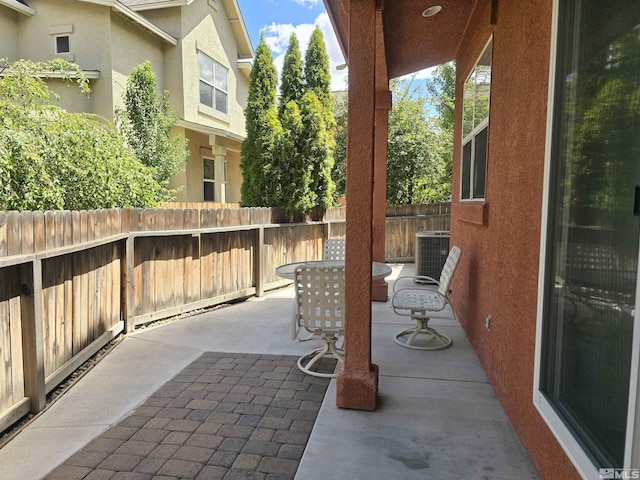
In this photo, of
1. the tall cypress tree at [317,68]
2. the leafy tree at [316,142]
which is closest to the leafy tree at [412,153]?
the tall cypress tree at [317,68]

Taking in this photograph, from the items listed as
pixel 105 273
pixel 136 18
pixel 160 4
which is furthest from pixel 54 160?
pixel 160 4

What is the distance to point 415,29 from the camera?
4.55 meters

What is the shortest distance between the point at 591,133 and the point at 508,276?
1.33m

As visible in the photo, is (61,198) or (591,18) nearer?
(591,18)

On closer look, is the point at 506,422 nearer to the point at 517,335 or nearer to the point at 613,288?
the point at 517,335

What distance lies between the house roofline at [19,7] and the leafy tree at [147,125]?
324cm

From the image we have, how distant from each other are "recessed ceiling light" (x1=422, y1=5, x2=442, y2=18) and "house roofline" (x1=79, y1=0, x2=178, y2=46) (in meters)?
7.99

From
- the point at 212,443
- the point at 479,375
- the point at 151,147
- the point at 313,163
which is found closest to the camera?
the point at 212,443

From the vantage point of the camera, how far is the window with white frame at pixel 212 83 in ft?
38.0

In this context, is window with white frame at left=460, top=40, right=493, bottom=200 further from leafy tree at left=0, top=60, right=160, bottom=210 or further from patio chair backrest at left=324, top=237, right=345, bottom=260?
leafy tree at left=0, top=60, right=160, bottom=210

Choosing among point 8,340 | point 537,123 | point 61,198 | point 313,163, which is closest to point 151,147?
point 313,163

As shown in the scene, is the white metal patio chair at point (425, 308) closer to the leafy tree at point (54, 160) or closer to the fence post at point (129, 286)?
the fence post at point (129, 286)

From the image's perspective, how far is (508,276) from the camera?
2.74m

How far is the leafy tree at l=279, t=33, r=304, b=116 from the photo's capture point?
7.54m
